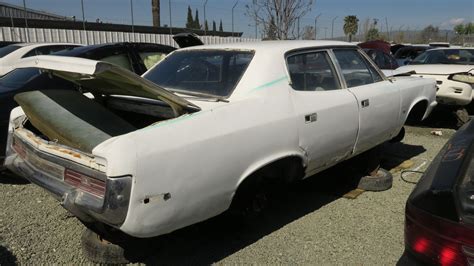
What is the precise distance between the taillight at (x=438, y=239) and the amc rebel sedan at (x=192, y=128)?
49.9 inches

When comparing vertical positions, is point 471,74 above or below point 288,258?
above

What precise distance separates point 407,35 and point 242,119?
41896 mm

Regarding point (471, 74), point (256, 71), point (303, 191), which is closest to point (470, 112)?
point (471, 74)

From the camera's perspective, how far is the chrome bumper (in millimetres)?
2359

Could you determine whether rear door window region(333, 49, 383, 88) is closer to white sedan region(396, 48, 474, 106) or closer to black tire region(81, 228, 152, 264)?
black tire region(81, 228, 152, 264)

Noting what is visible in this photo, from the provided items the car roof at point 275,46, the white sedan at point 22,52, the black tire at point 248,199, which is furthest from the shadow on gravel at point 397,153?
the white sedan at point 22,52

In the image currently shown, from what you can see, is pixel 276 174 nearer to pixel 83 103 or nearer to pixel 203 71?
pixel 203 71

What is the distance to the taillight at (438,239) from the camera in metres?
1.64

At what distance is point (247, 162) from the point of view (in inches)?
115

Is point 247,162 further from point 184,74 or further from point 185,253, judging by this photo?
point 184,74

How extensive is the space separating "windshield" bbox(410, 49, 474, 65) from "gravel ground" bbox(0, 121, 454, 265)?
5191mm

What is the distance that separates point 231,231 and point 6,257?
1.74m

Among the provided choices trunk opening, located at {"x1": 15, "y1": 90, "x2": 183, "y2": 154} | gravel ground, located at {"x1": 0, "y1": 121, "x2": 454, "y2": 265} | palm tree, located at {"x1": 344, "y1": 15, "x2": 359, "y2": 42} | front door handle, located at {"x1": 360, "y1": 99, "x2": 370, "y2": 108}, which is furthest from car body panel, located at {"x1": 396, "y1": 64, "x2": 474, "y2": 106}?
palm tree, located at {"x1": 344, "y1": 15, "x2": 359, "y2": 42}

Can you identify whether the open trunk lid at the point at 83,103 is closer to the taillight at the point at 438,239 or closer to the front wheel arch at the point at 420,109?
the taillight at the point at 438,239
